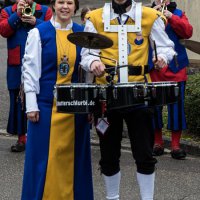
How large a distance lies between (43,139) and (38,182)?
34 cm

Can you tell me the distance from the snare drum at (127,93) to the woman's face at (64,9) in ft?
2.47

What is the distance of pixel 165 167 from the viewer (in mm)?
7688

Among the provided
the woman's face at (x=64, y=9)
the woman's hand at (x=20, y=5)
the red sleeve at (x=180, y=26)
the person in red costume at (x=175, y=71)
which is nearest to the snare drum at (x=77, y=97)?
the woman's face at (x=64, y=9)

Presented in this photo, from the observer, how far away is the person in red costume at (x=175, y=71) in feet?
25.0

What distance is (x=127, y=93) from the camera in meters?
5.16

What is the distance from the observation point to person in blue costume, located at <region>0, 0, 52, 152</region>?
7.91 m

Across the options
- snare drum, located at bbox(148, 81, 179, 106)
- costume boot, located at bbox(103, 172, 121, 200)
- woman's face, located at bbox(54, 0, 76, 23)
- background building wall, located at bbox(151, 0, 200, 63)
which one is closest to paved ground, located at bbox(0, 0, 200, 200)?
costume boot, located at bbox(103, 172, 121, 200)

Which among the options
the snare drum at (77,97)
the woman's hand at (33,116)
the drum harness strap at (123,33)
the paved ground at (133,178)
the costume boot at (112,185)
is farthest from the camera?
the paved ground at (133,178)

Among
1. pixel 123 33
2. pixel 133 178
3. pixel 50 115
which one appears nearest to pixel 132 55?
pixel 123 33

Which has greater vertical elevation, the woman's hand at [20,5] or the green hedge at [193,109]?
the woman's hand at [20,5]

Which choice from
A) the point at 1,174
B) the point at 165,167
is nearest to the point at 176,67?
the point at 165,167

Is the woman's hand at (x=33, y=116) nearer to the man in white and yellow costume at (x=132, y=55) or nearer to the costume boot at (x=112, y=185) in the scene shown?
the man in white and yellow costume at (x=132, y=55)

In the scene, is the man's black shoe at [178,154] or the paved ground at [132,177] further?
the man's black shoe at [178,154]

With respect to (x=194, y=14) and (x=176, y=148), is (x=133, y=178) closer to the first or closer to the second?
(x=176, y=148)
